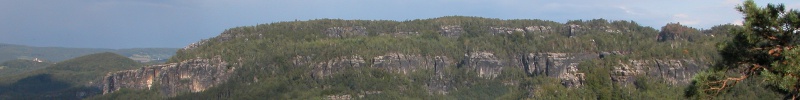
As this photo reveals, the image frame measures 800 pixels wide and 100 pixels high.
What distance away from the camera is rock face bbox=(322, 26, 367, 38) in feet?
382

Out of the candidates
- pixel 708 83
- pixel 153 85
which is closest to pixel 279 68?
pixel 153 85

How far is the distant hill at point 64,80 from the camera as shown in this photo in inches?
4823

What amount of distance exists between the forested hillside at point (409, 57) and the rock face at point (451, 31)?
5.7 inches

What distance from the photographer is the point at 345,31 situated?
11694cm

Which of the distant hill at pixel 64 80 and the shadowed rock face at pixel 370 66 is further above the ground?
the shadowed rock face at pixel 370 66

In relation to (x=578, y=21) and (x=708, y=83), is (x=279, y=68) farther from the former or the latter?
(x=708, y=83)

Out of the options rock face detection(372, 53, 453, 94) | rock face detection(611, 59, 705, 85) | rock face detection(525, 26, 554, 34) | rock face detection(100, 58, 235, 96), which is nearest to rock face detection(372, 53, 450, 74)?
rock face detection(372, 53, 453, 94)

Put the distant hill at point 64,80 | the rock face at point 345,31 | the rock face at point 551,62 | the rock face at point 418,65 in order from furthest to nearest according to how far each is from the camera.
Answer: the distant hill at point 64,80 < the rock face at point 345,31 < the rock face at point 551,62 < the rock face at point 418,65

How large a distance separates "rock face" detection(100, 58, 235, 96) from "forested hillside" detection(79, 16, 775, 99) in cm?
13

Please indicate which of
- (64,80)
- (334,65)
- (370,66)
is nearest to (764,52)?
(370,66)

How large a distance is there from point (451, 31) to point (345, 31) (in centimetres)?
1361

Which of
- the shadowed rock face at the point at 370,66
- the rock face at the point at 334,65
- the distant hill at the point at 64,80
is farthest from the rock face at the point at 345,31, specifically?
the distant hill at the point at 64,80

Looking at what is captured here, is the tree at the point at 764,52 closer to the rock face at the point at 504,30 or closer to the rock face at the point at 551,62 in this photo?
the rock face at the point at 551,62

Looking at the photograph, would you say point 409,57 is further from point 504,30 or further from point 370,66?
point 504,30
